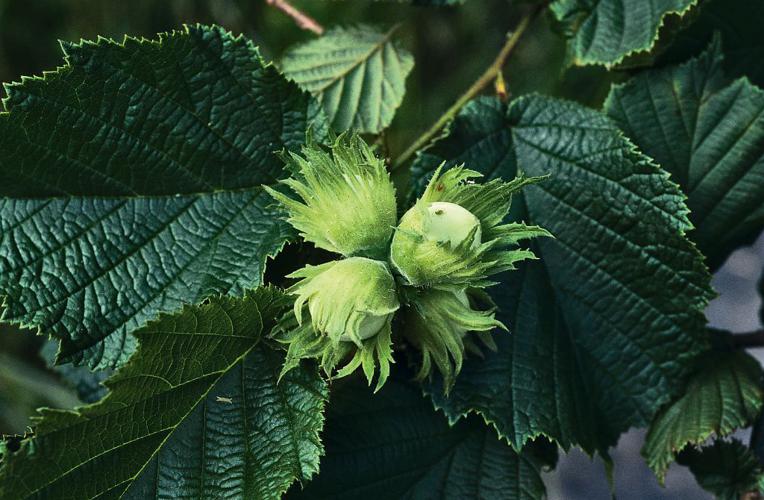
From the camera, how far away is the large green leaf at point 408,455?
2.19 feet

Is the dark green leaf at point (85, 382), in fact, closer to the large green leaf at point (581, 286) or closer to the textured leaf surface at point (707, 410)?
the large green leaf at point (581, 286)

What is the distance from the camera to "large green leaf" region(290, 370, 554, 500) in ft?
2.19

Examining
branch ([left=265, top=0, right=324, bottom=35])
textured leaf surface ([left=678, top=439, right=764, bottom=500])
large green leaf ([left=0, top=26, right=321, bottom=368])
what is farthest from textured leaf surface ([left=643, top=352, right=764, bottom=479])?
branch ([left=265, top=0, right=324, bottom=35])

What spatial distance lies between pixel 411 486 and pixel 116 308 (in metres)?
0.29

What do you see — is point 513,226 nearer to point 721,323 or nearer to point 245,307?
point 245,307

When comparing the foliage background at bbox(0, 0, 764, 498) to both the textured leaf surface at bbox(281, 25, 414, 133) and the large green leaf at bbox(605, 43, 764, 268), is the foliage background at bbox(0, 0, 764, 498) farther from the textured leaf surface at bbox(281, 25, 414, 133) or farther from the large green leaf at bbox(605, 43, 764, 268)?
the large green leaf at bbox(605, 43, 764, 268)

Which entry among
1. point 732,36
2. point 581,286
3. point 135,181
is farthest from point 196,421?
point 732,36

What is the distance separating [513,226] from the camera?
1.69 ft

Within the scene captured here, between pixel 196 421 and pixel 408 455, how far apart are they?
206mm

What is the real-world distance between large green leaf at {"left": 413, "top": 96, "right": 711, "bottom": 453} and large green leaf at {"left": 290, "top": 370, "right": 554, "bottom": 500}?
6cm

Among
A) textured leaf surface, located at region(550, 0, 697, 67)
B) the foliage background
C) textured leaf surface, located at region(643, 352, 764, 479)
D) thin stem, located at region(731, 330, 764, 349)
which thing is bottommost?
textured leaf surface, located at region(643, 352, 764, 479)

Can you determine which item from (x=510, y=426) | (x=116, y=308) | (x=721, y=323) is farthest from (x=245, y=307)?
(x=721, y=323)

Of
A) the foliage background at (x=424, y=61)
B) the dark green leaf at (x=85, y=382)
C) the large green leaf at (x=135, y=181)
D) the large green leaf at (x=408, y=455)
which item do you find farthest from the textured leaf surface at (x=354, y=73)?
the foliage background at (x=424, y=61)

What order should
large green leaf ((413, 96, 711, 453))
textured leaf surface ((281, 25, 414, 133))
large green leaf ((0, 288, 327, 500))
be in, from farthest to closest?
textured leaf surface ((281, 25, 414, 133)), large green leaf ((413, 96, 711, 453)), large green leaf ((0, 288, 327, 500))
